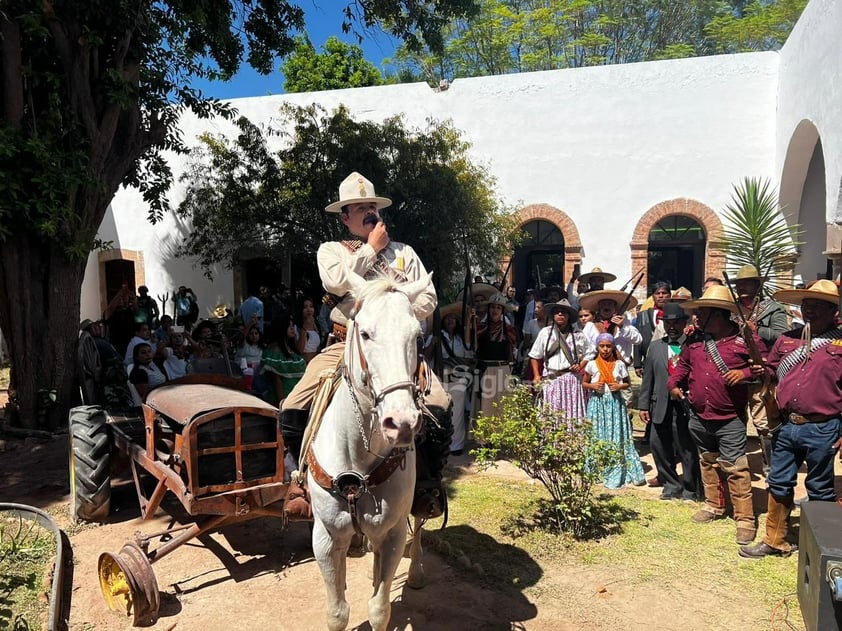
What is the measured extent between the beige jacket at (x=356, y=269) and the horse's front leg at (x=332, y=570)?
1.18 m

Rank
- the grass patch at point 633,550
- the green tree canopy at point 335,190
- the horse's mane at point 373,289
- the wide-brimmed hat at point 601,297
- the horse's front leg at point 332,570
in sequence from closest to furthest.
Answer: the horse's mane at point 373,289 → the horse's front leg at point 332,570 → the grass patch at point 633,550 → the wide-brimmed hat at point 601,297 → the green tree canopy at point 335,190

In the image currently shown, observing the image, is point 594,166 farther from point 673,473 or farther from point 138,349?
point 138,349

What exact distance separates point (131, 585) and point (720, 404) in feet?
14.8

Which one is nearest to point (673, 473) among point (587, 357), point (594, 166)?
point (587, 357)

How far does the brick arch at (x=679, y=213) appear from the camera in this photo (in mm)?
12922

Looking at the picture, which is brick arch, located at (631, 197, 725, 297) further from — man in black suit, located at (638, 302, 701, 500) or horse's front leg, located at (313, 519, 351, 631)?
horse's front leg, located at (313, 519, 351, 631)

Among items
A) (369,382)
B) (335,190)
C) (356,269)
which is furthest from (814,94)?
(369,382)

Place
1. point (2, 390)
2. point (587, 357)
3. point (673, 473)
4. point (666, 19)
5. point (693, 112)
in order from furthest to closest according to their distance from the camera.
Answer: point (666, 19), point (693, 112), point (2, 390), point (587, 357), point (673, 473)

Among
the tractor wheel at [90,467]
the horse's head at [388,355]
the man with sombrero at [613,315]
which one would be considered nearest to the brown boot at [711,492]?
the man with sombrero at [613,315]

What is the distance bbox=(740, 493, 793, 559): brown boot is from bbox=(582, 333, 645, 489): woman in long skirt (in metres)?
1.63

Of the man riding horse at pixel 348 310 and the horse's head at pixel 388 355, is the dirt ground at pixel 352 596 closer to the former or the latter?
the man riding horse at pixel 348 310

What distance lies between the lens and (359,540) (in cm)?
323

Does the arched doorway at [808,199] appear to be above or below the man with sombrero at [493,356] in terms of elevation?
above

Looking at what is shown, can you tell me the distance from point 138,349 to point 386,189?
21.6 feet
